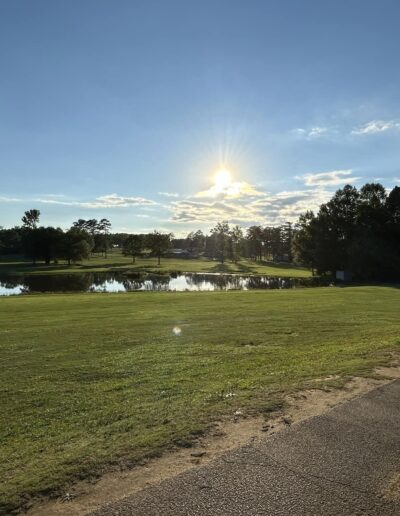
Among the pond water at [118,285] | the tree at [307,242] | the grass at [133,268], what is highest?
the tree at [307,242]

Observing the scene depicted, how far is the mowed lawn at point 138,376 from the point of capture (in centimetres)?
462

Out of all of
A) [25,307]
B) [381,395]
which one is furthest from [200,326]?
[25,307]

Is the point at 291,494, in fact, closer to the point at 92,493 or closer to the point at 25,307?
the point at 92,493

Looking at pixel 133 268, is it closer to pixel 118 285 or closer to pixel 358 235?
pixel 118 285

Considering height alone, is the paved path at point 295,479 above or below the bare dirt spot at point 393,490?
above

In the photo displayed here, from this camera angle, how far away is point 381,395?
Answer: 615cm

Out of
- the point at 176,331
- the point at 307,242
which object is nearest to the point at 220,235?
the point at 307,242

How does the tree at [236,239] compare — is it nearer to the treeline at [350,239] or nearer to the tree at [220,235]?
the tree at [220,235]

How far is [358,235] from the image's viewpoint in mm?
57906

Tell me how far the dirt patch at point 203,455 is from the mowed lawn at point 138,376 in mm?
201

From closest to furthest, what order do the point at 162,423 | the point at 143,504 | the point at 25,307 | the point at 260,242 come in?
the point at 143,504, the point at 162,423, the point at 25,307, the point at 260,242

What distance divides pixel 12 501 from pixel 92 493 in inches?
28.1

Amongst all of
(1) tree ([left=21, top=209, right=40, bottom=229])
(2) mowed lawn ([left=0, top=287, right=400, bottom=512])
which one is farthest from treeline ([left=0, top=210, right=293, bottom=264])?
(2) mowed lawn ([left=0, top=287, right=400, bottom=512])

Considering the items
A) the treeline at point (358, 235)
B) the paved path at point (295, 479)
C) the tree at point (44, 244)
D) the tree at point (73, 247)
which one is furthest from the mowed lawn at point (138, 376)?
the tree at point (44, 244)
